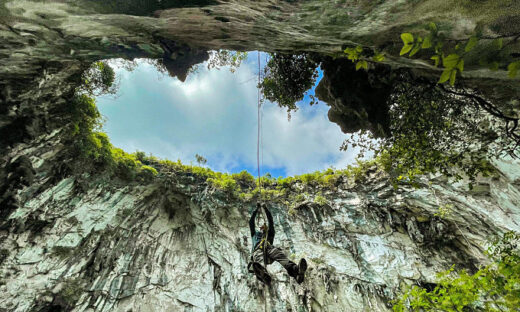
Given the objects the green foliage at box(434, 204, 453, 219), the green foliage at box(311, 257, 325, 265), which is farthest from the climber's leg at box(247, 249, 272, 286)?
the green foliage at box(434, 204, 453, 219)

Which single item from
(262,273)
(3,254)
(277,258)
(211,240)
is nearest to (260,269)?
(262,273)

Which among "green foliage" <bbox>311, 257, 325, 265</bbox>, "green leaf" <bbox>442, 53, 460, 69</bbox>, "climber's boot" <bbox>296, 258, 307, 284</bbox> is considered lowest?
"green leaf" <bbox>442, 53, 460, 69</bbox>

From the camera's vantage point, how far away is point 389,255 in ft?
35.1

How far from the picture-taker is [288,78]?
681 centimetres

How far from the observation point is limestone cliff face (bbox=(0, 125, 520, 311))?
7.77 metres

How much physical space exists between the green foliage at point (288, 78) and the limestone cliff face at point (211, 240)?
6065 mm

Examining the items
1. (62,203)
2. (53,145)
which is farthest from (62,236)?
(53,145)

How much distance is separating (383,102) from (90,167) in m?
11.3

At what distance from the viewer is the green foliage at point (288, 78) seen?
657cm

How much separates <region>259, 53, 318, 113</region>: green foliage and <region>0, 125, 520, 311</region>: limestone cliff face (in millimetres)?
6065

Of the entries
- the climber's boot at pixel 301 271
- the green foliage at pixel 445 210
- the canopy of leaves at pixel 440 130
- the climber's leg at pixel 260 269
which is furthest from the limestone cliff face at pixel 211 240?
the climber's boot at pixel 301 271

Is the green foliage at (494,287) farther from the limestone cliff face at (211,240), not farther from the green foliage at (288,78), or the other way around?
the green foliage at (288,78)

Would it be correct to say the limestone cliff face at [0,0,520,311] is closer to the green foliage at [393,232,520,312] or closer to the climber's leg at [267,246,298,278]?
the green foliage at [393,232,520,312]

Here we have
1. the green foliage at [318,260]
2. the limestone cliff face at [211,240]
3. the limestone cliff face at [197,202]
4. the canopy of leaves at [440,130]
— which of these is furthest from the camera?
the green foliage at [318,260]
